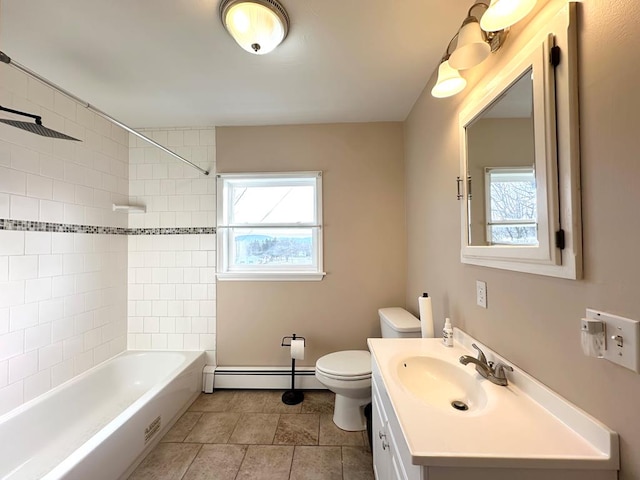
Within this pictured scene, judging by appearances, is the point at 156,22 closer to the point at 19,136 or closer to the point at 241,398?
the point at 19,136

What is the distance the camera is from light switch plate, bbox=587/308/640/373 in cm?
61

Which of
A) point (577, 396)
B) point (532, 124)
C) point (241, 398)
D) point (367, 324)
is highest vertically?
point (532, 124)

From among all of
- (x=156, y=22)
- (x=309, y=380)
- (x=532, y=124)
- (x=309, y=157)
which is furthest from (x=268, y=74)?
(x=309, y=380)

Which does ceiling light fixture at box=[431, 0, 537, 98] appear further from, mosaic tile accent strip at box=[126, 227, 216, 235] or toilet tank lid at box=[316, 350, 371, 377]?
mosaic tile accent strip at box=[126, 227, 216, 235]

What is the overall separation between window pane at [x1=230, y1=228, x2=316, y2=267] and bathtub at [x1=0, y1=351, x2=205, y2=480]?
0.97 metres

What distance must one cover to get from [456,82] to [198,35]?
4.25 feet

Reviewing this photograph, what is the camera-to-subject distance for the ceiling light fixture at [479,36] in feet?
2.87

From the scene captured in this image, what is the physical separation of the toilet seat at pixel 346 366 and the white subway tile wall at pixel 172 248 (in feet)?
3.83

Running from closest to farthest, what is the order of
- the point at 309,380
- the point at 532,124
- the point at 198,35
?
the point at 532,124 < the point at 198,35 < the point at 309,380

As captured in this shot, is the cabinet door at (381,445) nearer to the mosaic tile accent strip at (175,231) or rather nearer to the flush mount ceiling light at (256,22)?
the flush mount ceiling light at (256,22)

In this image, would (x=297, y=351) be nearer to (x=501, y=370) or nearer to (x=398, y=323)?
(x=398, y=323)

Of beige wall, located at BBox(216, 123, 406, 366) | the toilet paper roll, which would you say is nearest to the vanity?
the toilet paper roll

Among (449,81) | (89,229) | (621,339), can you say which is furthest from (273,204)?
(621,339)

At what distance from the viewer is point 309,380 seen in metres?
2.44
